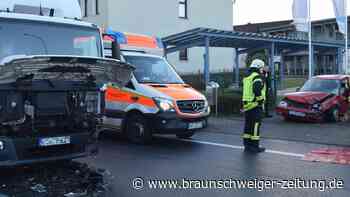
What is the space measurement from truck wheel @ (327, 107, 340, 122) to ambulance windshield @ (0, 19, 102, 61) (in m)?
10.1

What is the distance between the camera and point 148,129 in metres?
10.9

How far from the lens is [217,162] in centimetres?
905

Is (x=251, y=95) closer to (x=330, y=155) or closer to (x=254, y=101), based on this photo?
(x=254, y=101)

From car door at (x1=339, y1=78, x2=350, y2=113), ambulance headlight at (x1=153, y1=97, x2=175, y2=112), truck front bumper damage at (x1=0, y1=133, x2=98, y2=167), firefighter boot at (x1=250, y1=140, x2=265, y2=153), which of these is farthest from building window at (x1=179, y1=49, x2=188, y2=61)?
truck front bumper damage at (x1=0, y1=133, x2=98, y2=167)

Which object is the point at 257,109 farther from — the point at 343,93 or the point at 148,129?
the point at 343,93

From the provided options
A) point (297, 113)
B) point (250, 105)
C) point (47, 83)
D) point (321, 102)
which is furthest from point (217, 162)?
point (321, 102)

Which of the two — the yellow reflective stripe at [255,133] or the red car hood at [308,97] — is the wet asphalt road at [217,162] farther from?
the red car hood at [308,97]

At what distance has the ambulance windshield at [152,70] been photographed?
11352 mm

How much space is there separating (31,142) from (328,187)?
4.34m

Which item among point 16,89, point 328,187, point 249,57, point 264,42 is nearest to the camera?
point 16,89

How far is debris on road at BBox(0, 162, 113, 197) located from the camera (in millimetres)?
6566

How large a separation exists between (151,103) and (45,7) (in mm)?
3385

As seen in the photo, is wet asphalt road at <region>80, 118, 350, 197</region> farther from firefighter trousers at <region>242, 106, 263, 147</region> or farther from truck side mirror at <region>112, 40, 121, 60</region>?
truck side mirror at <region>112, 40, 121, 60</region>

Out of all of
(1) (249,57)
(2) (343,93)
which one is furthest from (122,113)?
(1) (249,57)
